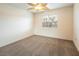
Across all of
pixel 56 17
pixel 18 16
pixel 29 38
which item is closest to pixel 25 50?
pixel 29 38

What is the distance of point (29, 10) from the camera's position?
211cm

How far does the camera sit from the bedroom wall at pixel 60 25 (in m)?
2.05

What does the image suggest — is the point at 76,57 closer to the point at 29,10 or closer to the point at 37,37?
the point at 37,37

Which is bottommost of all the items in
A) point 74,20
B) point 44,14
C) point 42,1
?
point 74,20

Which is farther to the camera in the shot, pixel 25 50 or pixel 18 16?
pixel 18 16

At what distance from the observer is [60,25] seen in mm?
2152

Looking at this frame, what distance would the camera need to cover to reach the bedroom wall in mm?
2049

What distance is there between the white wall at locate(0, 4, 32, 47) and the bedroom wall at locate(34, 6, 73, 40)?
0.21m

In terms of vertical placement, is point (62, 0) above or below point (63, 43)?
above

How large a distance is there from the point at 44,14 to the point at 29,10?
1.12 feet

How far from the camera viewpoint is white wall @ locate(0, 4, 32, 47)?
2137 millimetres

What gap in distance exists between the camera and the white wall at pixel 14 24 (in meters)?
2.14

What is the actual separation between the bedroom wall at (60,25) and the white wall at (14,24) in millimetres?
210

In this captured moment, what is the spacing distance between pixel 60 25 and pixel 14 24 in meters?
1.02
